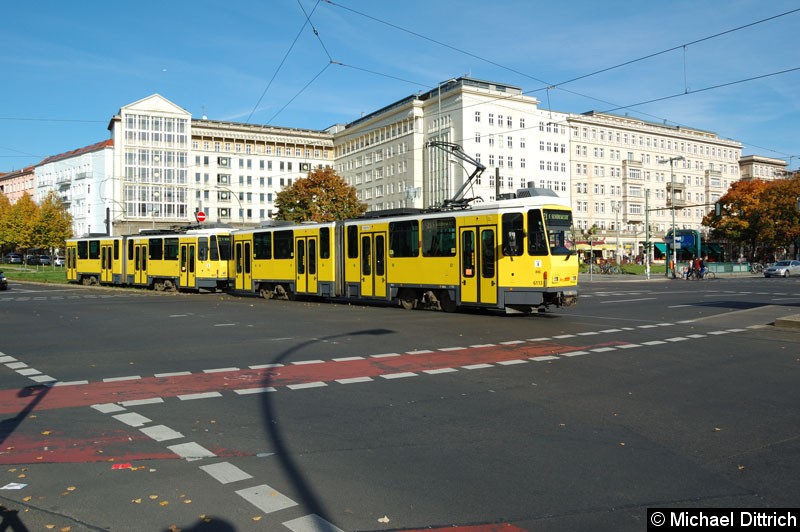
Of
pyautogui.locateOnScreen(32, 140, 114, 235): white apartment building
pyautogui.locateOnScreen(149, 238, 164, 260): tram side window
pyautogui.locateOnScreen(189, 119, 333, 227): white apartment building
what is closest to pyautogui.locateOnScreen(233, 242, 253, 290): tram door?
pyautogui.locateOnScreen(149, 238, 164, 260): tram side window

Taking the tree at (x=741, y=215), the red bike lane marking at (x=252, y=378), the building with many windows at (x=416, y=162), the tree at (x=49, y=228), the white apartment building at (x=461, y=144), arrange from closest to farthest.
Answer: the red bike lane marking at (x=252, y=378), the tree at (x=49, y=228), the tree at (x=741, y=215), the white apartment building at (x=461, y=144), the building with many windows at (x=416, y=162)

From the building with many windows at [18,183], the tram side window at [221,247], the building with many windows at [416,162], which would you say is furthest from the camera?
the building with many windows at [18,183]

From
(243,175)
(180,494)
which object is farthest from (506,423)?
(243,175)

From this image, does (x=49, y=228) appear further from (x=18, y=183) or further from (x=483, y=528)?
(x=483, y=528)

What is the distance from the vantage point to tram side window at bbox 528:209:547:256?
1808 centimetres

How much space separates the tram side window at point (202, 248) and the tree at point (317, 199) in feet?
98.9

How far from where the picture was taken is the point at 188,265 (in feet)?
110

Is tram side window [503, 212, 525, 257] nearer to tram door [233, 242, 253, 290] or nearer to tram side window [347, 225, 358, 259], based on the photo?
tram side window [347, 225, 358, 259]

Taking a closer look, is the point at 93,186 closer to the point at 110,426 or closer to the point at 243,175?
the point at 243,175

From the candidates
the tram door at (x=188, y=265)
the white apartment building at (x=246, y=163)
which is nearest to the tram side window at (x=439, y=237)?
the tram door at (x=188, y=265)

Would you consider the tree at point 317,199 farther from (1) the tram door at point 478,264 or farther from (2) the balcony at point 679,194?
(2) the balcony at point 679,194

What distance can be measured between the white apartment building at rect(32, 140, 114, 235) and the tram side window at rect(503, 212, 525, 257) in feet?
269

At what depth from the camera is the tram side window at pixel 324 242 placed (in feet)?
82.5

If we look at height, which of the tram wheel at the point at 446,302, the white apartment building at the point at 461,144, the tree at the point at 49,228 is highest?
the white apartment building at the point at 461,144
